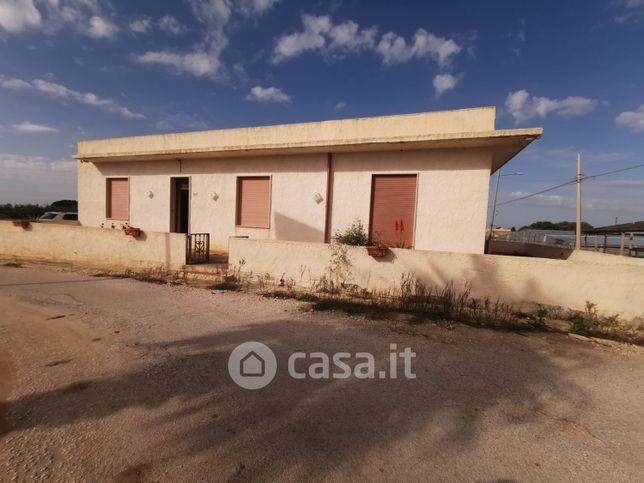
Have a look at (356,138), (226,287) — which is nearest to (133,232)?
(226,287)

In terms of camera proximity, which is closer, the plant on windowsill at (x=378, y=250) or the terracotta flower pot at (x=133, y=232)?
the plant on windowsill at (x=378, y=250)

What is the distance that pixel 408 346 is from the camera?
12.3 feet

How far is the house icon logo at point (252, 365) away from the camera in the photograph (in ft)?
9.14

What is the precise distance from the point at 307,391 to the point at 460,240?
6.32 metres

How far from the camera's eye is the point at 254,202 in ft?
31.6

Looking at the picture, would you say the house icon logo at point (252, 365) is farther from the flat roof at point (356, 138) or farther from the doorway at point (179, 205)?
the doorway at point (179, 205)

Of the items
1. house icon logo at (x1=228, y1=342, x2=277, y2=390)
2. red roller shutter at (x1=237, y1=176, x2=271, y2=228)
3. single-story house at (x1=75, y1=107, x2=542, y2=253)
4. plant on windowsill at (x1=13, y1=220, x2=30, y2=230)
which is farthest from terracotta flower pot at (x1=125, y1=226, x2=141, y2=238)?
house icon logo at (x1=228, y1=342, x2=277, y2=390)

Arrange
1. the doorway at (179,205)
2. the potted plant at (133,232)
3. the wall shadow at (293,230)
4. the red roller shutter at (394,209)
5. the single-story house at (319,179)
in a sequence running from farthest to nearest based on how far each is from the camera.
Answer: the doorway at (179,205) < the wall shadow at (293,230) < the red roller shutter at (394,209) < the potted plant at (133,232) < the single-story house at (319,179)

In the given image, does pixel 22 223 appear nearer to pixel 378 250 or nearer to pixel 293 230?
pixel 293 230

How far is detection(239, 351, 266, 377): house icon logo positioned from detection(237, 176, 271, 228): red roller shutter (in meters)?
6.53

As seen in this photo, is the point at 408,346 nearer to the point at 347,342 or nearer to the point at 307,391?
the point at 347,342

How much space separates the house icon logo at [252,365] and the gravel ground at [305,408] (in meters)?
0.19

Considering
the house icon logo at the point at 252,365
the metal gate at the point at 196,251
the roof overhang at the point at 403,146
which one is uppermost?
the roof overhang at the point at 403,146

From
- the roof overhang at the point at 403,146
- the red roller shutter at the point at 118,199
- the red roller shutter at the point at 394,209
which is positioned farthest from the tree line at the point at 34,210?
the red roller shutter at the point at 394,209
